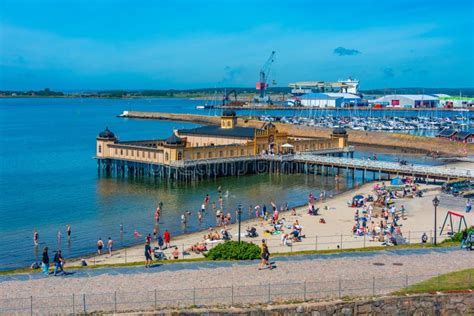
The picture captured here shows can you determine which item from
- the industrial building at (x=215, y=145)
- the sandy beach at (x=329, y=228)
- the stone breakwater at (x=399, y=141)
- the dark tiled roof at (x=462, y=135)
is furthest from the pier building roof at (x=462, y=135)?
Result: the sandy beach at (x=329, y=228)

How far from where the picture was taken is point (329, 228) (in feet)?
141

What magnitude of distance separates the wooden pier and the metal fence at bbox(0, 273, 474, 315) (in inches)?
1594

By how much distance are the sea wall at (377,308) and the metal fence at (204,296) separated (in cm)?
60

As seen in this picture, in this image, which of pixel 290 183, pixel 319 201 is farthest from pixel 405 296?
pixel 290 183

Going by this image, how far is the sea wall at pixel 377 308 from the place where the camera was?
819 inches

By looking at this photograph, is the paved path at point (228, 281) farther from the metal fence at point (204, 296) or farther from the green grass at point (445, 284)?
the green grass at point (445, 284)

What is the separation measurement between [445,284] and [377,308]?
3211 mm

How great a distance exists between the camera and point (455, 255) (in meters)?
28.7

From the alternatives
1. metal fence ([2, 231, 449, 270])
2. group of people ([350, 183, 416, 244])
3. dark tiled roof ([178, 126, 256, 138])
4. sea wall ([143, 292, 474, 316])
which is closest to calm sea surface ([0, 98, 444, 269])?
metal fence ([2, 231, 449, 270])

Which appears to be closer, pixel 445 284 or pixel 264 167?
pixel 445 284

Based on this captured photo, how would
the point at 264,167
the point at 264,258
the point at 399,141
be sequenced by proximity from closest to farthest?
the point at 264,258
the point at 264,167
the point at 399,141

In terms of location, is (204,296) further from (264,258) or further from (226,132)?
(226,132)

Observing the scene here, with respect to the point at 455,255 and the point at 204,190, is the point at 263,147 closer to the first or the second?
the point at 204,190

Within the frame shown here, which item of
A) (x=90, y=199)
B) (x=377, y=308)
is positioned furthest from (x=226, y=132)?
(x=377, y=308)
